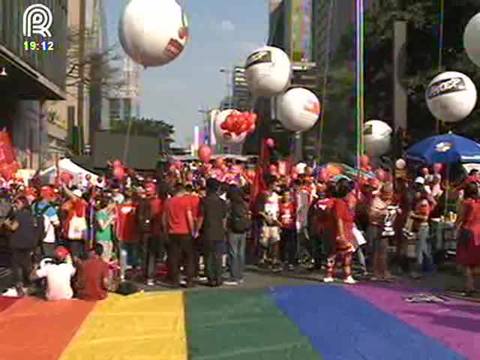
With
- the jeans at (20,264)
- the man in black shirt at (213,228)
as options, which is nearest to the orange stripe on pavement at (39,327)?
the jeans at (20,264)

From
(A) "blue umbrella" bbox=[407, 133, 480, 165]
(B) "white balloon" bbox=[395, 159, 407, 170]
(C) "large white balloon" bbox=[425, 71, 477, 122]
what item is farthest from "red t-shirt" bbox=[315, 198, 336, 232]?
(B) "white balloon" bbox=[395, 159, 407, 170]

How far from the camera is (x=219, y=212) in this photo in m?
13.8

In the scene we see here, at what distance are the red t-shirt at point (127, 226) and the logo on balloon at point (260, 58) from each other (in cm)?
516

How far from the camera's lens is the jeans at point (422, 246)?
14812 mm

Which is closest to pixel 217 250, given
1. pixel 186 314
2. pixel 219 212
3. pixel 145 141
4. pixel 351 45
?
pixel 219 212

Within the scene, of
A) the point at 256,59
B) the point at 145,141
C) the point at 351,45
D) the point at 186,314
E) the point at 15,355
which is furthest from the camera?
the point at 351,45

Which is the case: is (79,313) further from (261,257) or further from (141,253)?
(261,257)

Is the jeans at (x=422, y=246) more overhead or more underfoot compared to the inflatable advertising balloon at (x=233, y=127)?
more underfoot

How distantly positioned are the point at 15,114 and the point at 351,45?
624 inches

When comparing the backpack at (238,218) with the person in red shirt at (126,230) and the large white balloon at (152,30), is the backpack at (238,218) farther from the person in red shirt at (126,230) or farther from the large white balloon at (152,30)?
the large white balloon at (152,30)

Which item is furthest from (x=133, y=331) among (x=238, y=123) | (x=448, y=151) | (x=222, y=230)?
(x=448, y=151)

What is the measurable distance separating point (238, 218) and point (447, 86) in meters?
7.70

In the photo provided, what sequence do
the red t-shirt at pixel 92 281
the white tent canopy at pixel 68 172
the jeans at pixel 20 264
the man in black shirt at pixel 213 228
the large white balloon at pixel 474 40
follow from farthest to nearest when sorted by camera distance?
the white tent canopy at pixel 68 172, the large white balloon at pixel 474 40, the man in black shirt at pixel 213 228, the jeans at pixel 20 264, the red t-shirt at pixel 92 281

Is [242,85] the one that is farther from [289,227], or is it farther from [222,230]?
[222,230]
